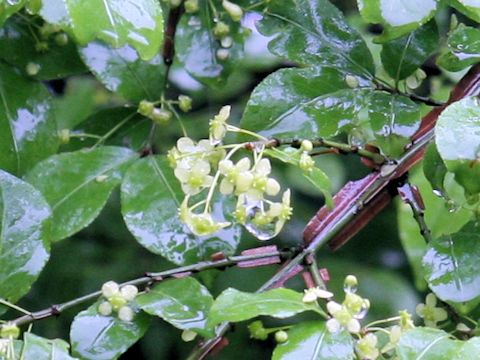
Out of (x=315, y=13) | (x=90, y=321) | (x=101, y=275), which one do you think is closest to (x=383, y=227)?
(x=101, y=275)

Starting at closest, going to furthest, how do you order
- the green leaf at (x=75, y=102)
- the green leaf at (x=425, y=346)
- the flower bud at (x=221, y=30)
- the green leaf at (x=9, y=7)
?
the green leaf at (x=425, y=346)
the green leaf at (x=9, y=7)
the flower bud at (x=221, y=30)
the green leaf at (x=75, y=102)

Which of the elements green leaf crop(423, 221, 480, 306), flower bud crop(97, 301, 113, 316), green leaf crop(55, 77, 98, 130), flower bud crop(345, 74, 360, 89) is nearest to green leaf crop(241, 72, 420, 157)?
flower bud crop(345, 74, 360, 89)

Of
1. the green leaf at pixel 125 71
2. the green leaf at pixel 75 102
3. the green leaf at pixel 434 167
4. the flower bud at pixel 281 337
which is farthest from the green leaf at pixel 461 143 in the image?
the green leaf at pixel 75 102

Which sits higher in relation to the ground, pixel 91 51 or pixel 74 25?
pixel 74 25

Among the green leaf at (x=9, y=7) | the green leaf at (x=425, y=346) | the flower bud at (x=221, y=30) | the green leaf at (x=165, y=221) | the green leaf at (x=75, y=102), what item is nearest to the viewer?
the green leaf at (x=425, y=346)

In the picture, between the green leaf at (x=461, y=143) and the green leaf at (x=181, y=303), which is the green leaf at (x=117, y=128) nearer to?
the green leaf at (x=181, y=303)

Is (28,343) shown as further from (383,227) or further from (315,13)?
(383,227)
